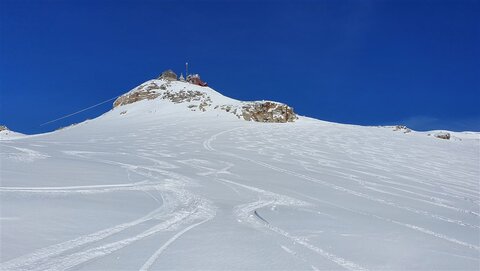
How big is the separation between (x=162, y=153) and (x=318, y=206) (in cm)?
665

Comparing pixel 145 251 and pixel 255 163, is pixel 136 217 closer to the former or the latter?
pixel 145 251

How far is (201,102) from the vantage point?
1473 inches

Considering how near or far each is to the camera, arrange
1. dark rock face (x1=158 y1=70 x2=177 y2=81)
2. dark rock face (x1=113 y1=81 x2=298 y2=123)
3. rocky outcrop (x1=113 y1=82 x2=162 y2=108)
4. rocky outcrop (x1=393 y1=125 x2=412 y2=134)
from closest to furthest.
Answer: dark rock face (x1=113 y1=81 x2=298 y2=123), rocky outcrop (x1=393 y1=125 x2=412 y2=134), rocky outcrop (x1=113 y1=82 x2=162 y2=108), dark rock face (x1=158 y1=70 x2=177 y2=81)

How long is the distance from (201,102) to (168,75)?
18433 mm

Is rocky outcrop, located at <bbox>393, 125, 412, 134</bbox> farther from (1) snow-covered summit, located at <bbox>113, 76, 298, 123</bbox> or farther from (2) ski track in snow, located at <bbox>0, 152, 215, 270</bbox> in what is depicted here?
(2) ski track in snow, located at <bbox>0, 152, 215, 270</bbox>

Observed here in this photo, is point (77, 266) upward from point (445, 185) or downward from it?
downward

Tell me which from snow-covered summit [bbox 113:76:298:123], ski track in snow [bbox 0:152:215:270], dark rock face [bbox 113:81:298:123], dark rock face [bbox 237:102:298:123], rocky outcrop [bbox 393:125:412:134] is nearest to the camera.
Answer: ski track in snow [bbox 0:152:215:270]

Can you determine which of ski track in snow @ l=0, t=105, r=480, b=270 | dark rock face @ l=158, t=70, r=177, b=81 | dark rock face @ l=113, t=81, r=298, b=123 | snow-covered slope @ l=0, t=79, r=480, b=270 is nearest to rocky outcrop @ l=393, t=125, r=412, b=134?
dark rock face @ l=113, t=81, r=298, b=123

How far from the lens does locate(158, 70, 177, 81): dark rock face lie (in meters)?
52.5

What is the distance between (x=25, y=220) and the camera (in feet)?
13.0

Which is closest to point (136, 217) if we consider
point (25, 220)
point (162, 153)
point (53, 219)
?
point (53, 219)

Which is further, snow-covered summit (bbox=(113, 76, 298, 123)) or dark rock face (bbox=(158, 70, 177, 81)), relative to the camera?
dark rock face (bbox=(158, 70, 177, 81))

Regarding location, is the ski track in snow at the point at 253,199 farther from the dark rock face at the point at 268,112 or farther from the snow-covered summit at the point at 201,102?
the snow-covered summit at the point at 201,102

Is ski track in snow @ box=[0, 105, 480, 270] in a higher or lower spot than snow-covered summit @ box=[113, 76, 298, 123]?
lower
